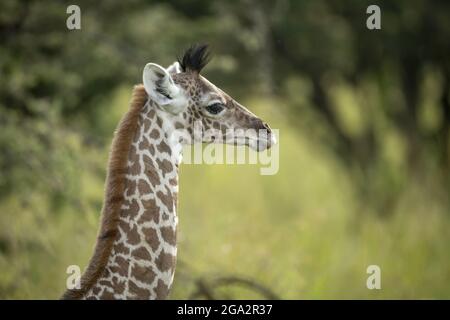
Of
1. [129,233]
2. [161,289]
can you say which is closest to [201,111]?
[129,233]

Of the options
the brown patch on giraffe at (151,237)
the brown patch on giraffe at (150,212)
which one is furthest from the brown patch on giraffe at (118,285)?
the brown patch on giraffe at (150,212)

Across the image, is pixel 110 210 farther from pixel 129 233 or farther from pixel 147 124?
pixel 147 124

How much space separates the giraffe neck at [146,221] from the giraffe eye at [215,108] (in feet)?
0.95

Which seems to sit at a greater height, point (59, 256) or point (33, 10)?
point (33, 10)

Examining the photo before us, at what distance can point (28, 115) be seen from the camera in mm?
10188

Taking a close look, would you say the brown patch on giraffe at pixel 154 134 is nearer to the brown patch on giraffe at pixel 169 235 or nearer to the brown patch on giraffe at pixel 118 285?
the brown patch on giraffe at pixel 169 235

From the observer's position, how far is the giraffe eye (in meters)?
5.89

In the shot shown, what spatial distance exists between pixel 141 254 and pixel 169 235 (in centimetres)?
20

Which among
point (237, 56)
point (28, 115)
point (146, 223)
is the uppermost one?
point (237, 56)

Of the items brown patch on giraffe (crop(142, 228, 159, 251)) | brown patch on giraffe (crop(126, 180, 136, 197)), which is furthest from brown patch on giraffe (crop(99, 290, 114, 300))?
brown patch on giraffe (crop(126, 180, 136, 197))
